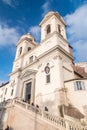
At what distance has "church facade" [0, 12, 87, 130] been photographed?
53.9 ft

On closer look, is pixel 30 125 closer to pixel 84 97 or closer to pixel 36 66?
pixel 84 97

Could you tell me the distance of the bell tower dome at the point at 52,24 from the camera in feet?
87.4

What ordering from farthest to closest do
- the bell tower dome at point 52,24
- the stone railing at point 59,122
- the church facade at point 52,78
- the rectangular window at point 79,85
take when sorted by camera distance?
the bell tower dome at point 52,24
the rectangular window at point 79,85
the church facade at point 52,78
the stone railing at point 59,122

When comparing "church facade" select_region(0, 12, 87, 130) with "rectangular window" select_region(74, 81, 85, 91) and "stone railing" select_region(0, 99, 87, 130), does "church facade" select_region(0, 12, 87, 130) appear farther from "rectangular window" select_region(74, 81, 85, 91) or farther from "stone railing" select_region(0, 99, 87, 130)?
"stone railing" select_region(0, 99, 87, 130)

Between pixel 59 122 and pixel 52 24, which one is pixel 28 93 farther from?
pixel 52 24

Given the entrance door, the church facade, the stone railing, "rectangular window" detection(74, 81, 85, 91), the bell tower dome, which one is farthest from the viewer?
the bell tower dome

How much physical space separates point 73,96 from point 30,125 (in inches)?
274

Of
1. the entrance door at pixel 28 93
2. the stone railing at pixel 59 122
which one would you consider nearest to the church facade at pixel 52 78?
the entrance door at pixel 28 93

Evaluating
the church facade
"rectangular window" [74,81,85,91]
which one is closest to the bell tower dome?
the church facade

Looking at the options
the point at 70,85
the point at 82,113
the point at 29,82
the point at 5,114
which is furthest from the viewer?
the point at 29,82

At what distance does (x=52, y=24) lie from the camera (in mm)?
26688

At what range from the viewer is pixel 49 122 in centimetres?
1169

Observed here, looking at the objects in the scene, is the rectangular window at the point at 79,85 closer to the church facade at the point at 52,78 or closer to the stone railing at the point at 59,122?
the church facade at the point at 52,78

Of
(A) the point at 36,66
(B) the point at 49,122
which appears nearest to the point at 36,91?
(A) the point at 36,66
